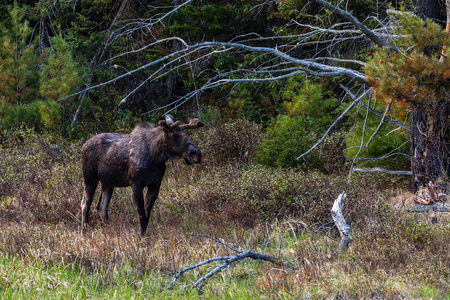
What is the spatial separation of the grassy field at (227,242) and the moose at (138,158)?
0.41 m

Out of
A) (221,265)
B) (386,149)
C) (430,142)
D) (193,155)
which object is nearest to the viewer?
(221,265)

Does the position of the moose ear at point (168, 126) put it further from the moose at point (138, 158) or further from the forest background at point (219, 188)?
the forest background at point (219, 188)

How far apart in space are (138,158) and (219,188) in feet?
5.94

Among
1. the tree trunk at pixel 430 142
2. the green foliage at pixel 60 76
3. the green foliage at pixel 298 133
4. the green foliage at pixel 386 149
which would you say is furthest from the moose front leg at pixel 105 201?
the green foliage at pixel 60 76

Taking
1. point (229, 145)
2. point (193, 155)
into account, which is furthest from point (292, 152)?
point (193, 155)

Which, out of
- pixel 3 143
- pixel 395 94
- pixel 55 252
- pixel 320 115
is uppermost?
pixel 395 94

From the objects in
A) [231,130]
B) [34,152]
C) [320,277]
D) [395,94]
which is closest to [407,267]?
[320,277]

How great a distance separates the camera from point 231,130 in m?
11.0

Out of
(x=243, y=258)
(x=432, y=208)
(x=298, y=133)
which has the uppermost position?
(x=243, y=258)

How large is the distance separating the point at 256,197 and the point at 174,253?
7.21 ft

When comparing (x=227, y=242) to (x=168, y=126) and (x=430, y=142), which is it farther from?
(x=430, y=142)

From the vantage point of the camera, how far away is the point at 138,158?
20.6 feet

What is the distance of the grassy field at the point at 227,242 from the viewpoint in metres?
4.57

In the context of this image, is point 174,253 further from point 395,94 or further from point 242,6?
point 242,6
